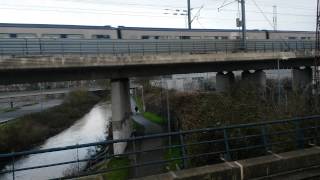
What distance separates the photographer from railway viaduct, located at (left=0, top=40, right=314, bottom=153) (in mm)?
26141

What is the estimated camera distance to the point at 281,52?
129 ft

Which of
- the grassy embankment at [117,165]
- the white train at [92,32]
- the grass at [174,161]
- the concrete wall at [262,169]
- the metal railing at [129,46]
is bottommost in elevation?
the grassy embankment at [117,165]

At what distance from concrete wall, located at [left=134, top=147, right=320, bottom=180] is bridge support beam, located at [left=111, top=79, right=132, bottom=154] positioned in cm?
2094

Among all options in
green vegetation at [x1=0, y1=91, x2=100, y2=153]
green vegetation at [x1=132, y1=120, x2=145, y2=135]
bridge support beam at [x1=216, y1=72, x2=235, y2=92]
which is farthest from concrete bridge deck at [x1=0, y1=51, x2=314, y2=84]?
green vegetation at [x1=0, y1=91, x2=100, y2=153]

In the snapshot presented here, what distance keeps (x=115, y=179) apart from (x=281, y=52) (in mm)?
A: 27002

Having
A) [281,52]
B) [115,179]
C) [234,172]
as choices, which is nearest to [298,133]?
[234,172]

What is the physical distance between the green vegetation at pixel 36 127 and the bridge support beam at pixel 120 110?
9.39 meters

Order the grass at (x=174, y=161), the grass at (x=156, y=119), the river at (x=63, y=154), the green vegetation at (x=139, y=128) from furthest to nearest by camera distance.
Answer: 1. the grass at (x=156, y=119)
2. the green vegetation at (x=139, y=128)
3. the river at (x=63, y=154)
4. the grass at (x=174, y=161)

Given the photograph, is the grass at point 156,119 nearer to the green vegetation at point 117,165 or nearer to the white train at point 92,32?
the white train at point 92,32

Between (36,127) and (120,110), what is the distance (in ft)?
55.0

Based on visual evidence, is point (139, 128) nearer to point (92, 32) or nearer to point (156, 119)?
point (156, 119)

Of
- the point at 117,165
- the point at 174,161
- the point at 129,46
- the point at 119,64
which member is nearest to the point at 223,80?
the point at 129,46

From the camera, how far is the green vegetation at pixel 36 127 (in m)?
34.7

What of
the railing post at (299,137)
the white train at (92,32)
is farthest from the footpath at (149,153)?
the white train at (92,32)
